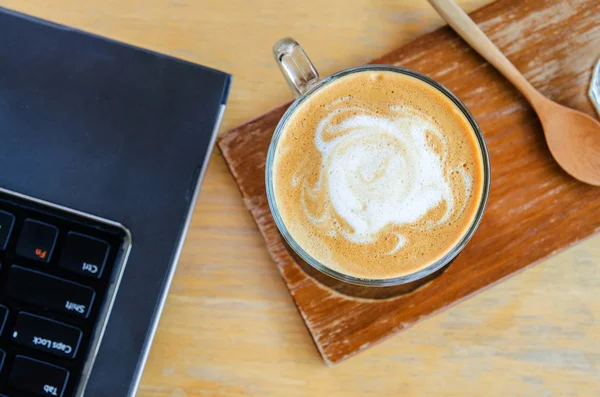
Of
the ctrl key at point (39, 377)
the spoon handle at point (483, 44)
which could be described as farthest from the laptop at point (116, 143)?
the spoon handle at point (483, 44)

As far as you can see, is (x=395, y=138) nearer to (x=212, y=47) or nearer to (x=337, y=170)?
(x=337, y=170)

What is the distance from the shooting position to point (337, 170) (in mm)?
497

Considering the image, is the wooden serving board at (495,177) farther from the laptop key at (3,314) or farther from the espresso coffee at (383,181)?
the laptop key at (3,314)

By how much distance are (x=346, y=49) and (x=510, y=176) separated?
8.4 inches

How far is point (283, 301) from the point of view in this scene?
575 mm

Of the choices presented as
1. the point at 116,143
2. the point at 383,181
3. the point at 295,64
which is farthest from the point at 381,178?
the point at 116,143

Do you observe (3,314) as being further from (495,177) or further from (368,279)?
(495,177)

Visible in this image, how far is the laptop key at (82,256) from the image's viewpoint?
44 centimetres

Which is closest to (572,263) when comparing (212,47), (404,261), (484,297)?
(484,297)

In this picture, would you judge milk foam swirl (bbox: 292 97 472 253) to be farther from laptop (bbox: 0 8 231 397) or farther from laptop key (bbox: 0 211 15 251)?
laptop key (bbox: 0 211 15 251)

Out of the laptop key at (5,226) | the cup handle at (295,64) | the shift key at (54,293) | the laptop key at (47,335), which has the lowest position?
the laptop key at (47,335)

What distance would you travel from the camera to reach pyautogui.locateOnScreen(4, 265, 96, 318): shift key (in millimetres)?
440

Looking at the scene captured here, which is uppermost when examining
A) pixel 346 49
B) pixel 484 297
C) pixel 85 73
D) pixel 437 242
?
pixel 85 73

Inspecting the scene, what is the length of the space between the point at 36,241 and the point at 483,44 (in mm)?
447
